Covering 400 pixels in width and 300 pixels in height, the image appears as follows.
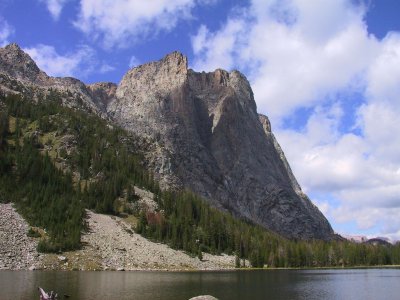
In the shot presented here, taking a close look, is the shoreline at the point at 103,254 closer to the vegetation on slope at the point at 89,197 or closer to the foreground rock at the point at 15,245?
the foreground rock at the point at 15,245

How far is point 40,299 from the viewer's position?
47250 mm

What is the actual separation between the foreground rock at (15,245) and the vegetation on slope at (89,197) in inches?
211

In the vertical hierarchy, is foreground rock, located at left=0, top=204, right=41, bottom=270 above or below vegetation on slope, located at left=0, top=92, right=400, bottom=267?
below

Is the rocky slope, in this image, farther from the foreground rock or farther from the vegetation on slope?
the vegetation on slope

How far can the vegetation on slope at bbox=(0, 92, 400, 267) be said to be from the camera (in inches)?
5448

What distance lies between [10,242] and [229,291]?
6466cm

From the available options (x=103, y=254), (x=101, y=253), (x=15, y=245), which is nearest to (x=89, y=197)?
(x=101, y=253)

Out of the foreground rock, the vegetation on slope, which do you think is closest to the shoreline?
the foreground rock

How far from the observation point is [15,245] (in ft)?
349

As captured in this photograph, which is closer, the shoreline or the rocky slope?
the shoreline

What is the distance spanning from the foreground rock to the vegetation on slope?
211 inches

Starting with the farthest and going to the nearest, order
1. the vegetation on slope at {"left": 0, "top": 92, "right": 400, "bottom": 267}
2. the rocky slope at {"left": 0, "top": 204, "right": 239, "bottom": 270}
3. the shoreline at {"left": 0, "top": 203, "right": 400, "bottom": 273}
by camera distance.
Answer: the vegetation on slope at {"left": 0, "top": 92, "right": 400, "bottom": 267} < the rocky slope at {"left": 0, "top": 204, "right": 239, "bottom": 270} < the shoreline at {"left": 0, "top": 203, "right": 400, "bottom": 273}

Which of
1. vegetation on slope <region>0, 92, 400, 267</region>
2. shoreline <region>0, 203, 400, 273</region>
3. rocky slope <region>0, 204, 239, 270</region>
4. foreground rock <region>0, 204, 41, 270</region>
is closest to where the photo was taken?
foreground rock <region>0, 204, 41, 270</region>

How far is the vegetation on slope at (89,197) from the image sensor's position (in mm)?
138375
